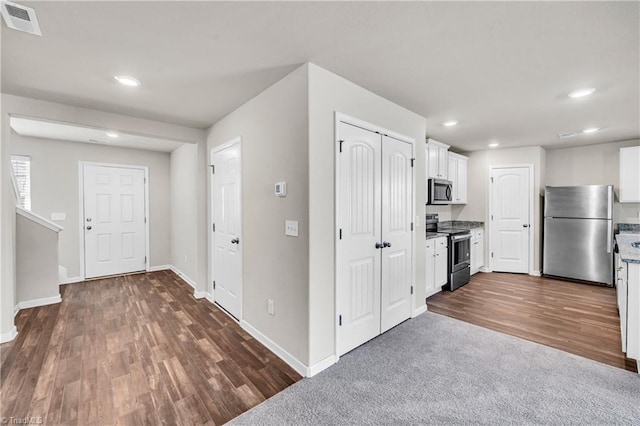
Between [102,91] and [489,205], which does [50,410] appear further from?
[489,205]

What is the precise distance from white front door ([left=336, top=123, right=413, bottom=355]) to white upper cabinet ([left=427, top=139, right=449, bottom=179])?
4.48 feet

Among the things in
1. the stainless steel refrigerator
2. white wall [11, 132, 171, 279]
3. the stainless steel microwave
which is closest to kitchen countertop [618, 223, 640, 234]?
the stainless steel refrigerator

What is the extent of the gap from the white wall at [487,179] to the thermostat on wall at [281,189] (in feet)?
16.3

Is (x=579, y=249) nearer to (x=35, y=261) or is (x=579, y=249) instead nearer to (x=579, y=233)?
(x=579, y=233)

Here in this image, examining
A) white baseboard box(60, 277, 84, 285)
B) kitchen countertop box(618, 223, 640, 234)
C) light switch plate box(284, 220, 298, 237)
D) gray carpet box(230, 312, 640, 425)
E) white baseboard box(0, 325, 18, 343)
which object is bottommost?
gray carpet box(230, 312, 640, 425)

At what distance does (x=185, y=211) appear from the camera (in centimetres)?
496

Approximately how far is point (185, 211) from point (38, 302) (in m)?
2.23

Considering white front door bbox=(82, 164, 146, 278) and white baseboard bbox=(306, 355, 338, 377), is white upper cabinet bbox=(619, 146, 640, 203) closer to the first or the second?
white baseboard bbox=(306, 355, 338, 377)

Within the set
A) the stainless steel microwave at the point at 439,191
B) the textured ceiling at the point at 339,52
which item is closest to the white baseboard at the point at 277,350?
the textured ceiling at the point at 339,52

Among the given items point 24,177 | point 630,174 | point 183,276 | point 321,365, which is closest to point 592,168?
point 630,174

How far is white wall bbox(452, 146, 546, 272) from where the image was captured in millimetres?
5312

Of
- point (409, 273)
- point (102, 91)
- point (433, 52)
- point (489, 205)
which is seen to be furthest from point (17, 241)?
point (489, 205)

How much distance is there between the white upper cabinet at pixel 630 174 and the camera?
4453 millimetres

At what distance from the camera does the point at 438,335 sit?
289cm
